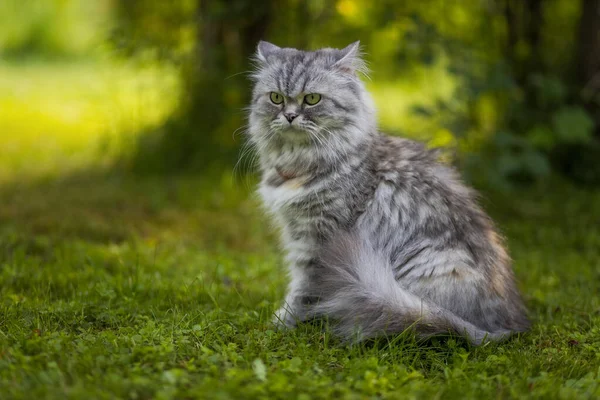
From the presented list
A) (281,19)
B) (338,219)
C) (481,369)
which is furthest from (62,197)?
(481,369)

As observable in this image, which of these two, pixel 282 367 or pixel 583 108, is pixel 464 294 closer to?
pixel 282 367

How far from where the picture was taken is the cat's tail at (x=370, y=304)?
291cm

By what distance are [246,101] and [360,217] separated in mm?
3358

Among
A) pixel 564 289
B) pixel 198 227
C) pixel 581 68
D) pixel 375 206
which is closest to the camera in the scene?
pixel 375 206

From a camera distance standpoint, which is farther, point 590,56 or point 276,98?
point 590,56

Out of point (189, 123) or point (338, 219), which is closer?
point (338, 219)

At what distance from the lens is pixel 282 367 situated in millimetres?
2660

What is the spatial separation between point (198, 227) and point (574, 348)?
3059mm

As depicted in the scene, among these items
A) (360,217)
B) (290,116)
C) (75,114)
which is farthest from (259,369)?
(75,114)

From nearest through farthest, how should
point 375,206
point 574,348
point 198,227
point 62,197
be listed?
point 574,348 → point 375,206 → point 198,227 → point 62,197

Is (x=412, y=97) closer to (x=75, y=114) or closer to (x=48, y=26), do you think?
(x=75, y=114)

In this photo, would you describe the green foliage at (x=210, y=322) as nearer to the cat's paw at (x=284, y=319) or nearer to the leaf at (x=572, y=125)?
the cat's paw at (x=284, y=319)

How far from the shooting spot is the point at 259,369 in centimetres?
255

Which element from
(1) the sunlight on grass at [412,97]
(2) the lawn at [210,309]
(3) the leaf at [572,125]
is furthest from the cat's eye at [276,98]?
(3) the leaf at [572,125]
